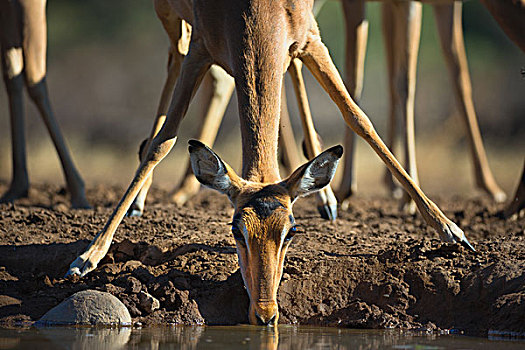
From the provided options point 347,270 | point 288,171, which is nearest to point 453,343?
point 347,270

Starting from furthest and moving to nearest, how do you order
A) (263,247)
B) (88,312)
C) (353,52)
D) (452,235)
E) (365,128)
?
1. (353,52)
2. (365,128)
3. (452,235)
4. (88,312)
5. (263,247)

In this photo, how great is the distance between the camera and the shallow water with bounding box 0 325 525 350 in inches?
230

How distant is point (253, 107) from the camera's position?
716 centimetres

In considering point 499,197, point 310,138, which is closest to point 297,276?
point 310,138

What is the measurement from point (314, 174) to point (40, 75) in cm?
519

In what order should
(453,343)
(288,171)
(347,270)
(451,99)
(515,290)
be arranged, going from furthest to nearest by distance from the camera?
(451,99)
(288,171)
(347,270)
(515,290)
(453,343)

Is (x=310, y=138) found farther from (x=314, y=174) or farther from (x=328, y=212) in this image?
(x=314, y=174)

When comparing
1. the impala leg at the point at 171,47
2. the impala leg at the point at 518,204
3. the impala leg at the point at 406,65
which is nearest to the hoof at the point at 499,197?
the impala leg at the point at 406,65

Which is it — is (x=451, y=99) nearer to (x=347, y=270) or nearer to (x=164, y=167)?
(x=164, y=167)

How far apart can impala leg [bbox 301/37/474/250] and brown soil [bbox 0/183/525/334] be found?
0.67ft

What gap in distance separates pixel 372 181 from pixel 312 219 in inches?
361

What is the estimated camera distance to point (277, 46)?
747cm

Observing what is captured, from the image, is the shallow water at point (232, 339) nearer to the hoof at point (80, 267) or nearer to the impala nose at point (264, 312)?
the impala nose at point (264, 312)

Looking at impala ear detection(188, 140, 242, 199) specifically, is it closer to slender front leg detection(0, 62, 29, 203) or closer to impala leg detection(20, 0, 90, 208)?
impala leg detection(20, 0, 90, 208)
